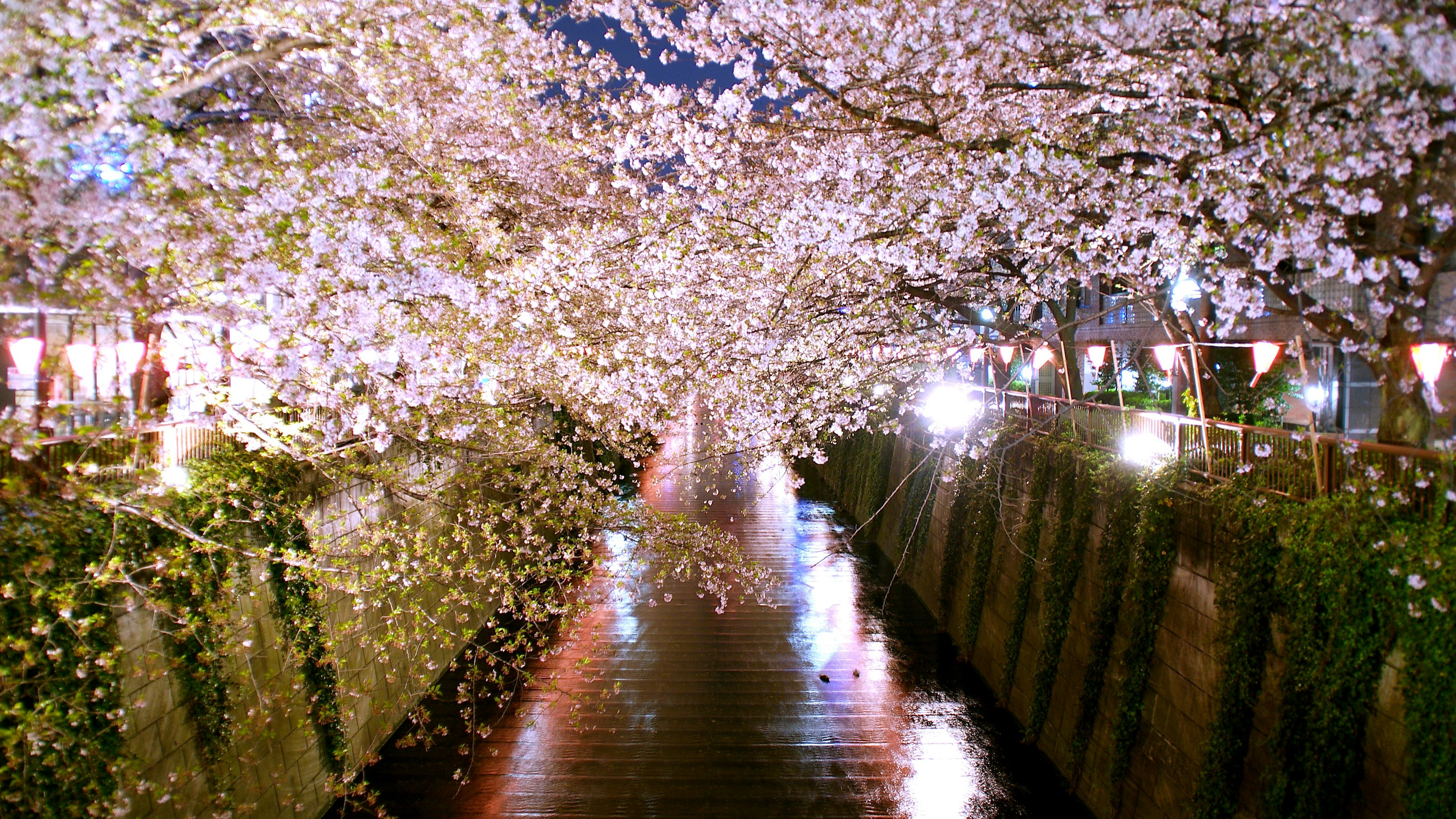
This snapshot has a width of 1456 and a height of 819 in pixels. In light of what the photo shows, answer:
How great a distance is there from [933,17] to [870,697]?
8.79m

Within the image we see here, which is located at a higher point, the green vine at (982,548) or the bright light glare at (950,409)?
the bright light glare at (950,409)

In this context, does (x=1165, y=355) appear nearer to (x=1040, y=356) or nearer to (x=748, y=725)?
(x=1040, y=356)

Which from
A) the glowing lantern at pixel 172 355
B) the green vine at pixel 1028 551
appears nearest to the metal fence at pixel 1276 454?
the green vine at pixel 1028 551

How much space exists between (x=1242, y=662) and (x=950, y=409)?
754 centimetres

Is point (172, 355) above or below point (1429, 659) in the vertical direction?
above

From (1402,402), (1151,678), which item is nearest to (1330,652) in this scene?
(1402,402)

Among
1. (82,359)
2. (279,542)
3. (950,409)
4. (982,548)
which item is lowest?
(982,548)

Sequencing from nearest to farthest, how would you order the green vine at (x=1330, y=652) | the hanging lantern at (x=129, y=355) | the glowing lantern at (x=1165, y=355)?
the green vine at (x=1330, y=652)
the hanging lantern at (x=129, y=355)
the glowing lantern at (x=1165, y=355)

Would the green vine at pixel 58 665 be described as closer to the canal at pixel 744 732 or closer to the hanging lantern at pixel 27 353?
the hanging lantern at pixel 27 353

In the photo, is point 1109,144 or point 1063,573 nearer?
point 1109,144

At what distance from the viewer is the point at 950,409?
1284 cm

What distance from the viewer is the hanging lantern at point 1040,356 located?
434 inches

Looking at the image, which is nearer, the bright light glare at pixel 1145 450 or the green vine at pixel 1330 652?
the green vine at pixel 1330 652

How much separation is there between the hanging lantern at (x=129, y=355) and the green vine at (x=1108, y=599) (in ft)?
28.0
